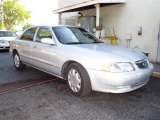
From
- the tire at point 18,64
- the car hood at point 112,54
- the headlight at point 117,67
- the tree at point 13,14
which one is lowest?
the tire at point 18,64

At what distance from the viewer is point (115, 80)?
12.7 ft

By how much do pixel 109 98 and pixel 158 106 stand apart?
948mm

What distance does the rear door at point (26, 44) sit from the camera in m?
6.08

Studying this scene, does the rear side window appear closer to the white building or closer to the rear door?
the rear door

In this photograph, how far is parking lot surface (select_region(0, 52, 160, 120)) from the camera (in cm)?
354

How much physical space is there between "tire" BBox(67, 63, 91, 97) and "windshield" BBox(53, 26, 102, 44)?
76 cm

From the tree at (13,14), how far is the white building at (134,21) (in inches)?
1208

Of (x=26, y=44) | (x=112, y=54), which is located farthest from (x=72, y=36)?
(x=26, y=44)

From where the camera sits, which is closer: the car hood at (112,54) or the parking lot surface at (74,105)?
the parking lot surface at (74,105)

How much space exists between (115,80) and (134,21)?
5.96 metres

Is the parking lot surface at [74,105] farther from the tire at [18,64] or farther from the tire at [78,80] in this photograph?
the tire at [18,64]

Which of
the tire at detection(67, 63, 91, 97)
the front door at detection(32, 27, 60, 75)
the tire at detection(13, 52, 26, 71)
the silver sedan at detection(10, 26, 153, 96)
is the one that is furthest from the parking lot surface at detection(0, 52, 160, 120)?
the tire at detection(13, 52, 26, 71)

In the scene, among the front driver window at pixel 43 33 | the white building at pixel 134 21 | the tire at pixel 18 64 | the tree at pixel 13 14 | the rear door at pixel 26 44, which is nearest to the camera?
the front driver window at pixel 43 33

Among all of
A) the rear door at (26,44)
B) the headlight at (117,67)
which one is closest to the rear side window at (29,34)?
the rear door at (26,44)
